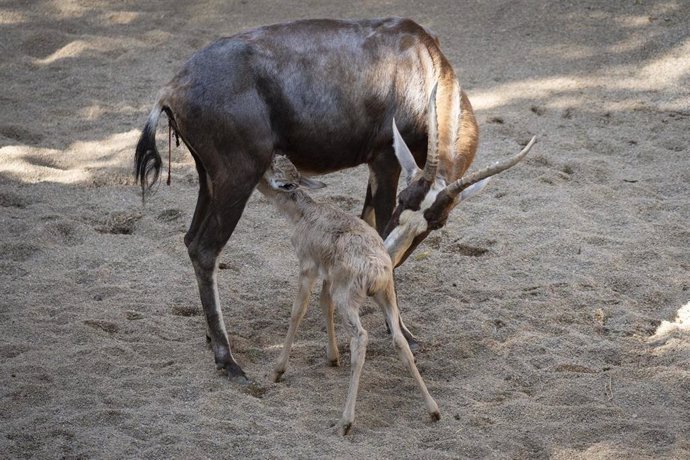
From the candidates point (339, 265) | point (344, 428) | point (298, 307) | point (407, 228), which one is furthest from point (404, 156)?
point (344, 428)

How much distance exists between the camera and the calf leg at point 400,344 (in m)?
4.52

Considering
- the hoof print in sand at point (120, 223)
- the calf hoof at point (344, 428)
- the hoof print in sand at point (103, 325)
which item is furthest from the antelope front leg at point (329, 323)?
the hoof print in sand at point (120, 223)

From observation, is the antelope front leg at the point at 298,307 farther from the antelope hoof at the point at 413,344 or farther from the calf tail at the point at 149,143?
the calf tail at the point at 149,143

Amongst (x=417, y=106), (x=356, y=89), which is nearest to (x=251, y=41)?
(x=356, y=89)

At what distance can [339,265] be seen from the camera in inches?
179

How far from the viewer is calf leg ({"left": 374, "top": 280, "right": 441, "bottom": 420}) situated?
452 centimetres

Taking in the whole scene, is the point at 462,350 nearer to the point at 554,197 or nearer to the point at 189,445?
the point at 189,445

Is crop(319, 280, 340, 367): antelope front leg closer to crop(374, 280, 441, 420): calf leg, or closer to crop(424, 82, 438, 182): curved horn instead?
crop(374, 280, 441, 420): calf leg

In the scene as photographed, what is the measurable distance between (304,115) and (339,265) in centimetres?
107

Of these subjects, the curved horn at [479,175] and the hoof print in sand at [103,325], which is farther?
the hoof print in sand at [103,325]

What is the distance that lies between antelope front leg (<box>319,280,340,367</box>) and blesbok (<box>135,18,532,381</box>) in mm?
393

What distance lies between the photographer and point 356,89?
5402mm

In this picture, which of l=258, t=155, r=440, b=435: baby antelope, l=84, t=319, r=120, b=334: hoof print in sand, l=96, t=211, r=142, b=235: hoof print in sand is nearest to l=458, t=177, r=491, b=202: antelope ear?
l=258, t=155, r=440, b=435: baby antelope

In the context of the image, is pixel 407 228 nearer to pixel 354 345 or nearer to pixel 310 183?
pixel 310 183
